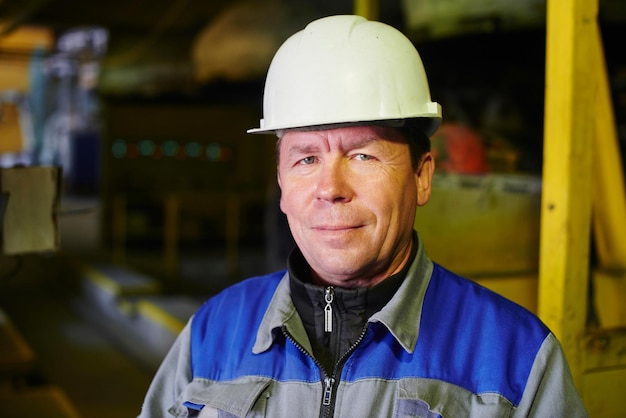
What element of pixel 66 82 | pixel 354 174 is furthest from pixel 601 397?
pixel 66 82

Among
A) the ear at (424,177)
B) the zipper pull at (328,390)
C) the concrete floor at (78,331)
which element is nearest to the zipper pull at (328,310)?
the zipper pull at (328,390)

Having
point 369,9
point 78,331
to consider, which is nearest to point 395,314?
point 369,9

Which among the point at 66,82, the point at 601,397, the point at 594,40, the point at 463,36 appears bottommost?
→ the point at 601,397

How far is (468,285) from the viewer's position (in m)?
1.58

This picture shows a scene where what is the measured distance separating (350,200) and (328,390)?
1.35ft

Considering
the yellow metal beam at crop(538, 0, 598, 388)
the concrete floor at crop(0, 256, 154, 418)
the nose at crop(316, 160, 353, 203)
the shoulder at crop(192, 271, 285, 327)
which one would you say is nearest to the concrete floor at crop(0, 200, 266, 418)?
the concrete floor at crop(0, 256, 154, 418)

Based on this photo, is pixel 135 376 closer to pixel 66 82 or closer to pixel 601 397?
pixel 601 397

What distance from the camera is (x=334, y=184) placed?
1.46 metres

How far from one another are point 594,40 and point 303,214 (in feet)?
4.35

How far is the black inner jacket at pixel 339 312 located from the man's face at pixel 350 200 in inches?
1.9

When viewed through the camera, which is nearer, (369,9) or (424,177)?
(424,177)

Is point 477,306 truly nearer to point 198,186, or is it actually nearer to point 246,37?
Result: point 246,37

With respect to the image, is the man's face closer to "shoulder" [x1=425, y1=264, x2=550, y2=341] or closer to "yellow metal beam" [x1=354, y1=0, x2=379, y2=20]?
"shoulder" [x1=425, y1=264, x2=550, y2=341]

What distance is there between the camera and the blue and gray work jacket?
139 centimetres
